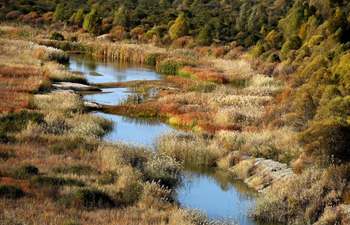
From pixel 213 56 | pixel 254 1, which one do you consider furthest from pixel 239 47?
pixel 254 1

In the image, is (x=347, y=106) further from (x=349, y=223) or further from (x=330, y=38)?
(x=330, y=38)

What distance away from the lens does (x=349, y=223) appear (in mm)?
17812

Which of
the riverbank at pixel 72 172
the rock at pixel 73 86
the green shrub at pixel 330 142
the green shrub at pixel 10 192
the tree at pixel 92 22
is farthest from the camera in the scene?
the tree at pixel 92 22

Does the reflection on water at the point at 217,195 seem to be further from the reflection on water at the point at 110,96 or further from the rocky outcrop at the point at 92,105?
the reflection on water at the point at 110,96

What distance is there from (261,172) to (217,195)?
212 cm

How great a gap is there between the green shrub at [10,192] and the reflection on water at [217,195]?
5.70m

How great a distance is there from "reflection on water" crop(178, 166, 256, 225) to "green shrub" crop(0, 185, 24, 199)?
570 centimetres

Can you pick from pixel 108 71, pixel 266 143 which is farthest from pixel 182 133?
pixel 108 71

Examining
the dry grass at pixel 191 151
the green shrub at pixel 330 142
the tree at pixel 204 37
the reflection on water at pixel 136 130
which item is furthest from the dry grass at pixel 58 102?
the tree at pixel 204 37

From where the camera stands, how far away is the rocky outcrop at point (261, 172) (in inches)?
869

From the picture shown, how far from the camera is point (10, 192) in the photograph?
16.5 m

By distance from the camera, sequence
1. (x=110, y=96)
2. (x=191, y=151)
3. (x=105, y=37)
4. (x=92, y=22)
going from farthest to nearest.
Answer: (x=92, y=22)
(x=105, y=37)
(x=110, y=96)
(x=191, y=151)

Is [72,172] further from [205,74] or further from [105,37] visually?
[105,37]

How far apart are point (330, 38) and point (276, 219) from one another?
939 inches
